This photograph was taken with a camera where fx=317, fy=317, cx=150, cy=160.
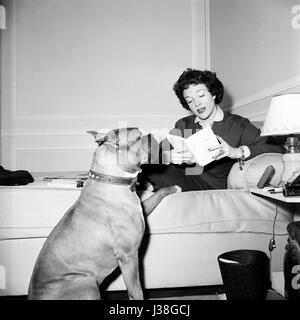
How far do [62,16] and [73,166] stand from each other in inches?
72.3

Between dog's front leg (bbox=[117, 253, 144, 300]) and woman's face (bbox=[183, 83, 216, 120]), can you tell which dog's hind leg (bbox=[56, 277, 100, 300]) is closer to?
dog's front leg (bbox=[117, 253, 144, 300])

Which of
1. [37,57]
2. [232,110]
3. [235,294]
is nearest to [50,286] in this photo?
[235,294]

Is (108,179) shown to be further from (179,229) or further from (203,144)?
(203,144)

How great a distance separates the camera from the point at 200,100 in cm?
Result: 217

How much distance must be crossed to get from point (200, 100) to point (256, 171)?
69 cm

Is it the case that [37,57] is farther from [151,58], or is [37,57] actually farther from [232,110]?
[232,110]

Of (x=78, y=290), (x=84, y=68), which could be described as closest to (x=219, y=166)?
(x=78, y=290)

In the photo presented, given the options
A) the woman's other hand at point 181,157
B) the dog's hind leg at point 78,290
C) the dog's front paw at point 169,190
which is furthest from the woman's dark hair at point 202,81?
the dog's hind leg at point 78,290

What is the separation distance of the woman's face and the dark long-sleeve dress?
0.10 m

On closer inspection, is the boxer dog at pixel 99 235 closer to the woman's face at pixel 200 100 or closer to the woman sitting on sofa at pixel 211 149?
the woman sitting on sofa at pixel 211 149

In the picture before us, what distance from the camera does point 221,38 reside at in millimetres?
3568

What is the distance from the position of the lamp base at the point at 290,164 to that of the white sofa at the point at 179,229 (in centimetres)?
11

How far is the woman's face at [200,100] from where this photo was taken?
85.3 inches

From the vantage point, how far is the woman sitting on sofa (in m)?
1.88
